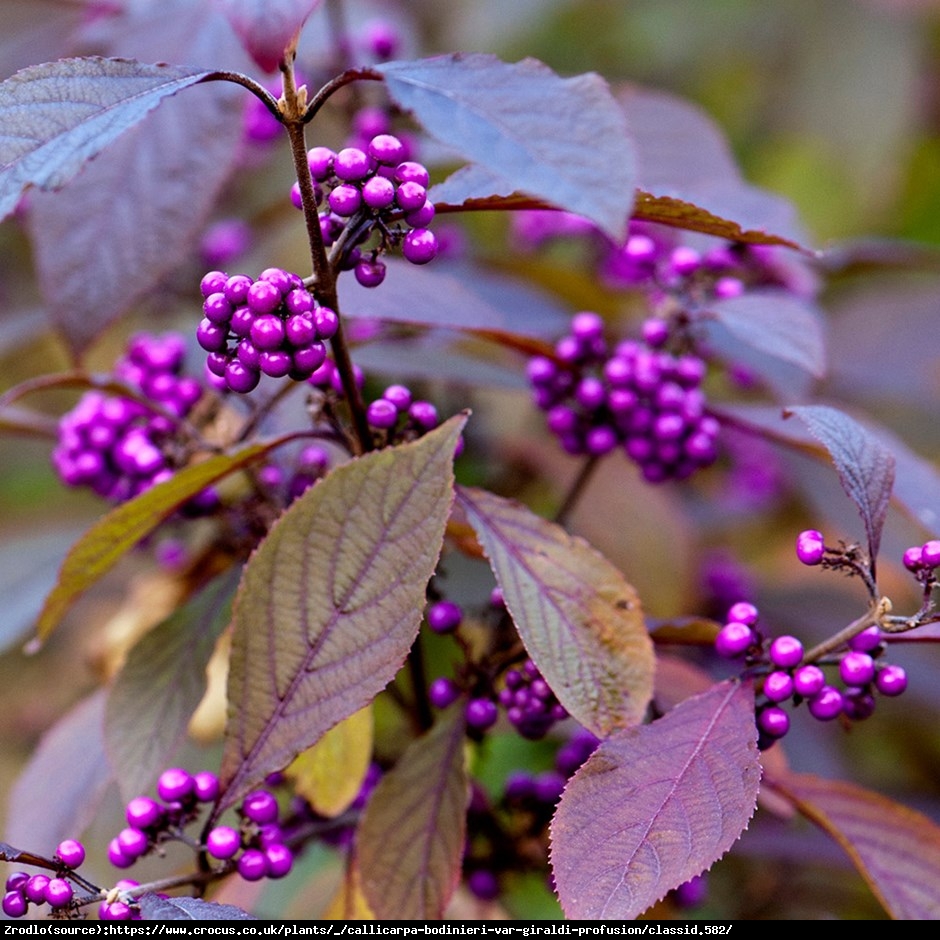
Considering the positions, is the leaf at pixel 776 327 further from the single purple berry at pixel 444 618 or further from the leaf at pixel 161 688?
the leaf at pixel 161 688

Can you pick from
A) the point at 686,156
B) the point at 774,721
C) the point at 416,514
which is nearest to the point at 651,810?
the point at 774,721

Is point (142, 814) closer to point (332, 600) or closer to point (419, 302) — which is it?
point (332, 600)

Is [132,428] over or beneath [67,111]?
beneath

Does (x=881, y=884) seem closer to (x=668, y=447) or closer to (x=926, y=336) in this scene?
(x=668, y=447)

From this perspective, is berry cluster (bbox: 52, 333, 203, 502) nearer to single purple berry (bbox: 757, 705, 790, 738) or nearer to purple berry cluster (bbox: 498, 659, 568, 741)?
purple berry cluster (bbox: 498, 659, 568, 741)

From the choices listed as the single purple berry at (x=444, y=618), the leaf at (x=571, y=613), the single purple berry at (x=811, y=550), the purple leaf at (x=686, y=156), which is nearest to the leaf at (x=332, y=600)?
the leaf at (x=571, y=613)
